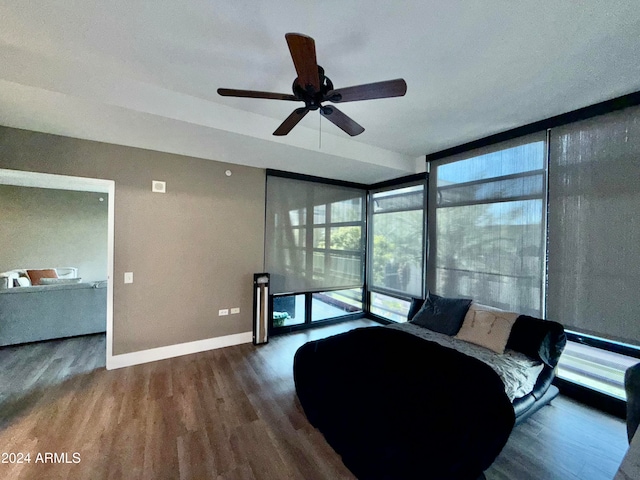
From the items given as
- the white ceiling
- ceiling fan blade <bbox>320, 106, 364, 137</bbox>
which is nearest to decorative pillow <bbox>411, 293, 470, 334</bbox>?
the white ceiling

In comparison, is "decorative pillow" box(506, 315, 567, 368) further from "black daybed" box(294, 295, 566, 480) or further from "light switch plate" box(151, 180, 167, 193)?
"light switch plate" box(151, 180, 167, 193)

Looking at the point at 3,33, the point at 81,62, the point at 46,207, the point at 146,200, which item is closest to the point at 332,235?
the point at 146,200

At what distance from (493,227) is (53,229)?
823 centimetres

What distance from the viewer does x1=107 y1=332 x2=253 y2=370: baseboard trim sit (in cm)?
290

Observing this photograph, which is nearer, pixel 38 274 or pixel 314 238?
pixel 314 238

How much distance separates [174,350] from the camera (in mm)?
3207

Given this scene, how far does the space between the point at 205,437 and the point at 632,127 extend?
454cm

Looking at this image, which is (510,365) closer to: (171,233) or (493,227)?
(493,227)

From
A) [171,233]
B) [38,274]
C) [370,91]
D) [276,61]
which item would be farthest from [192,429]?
[38,274]

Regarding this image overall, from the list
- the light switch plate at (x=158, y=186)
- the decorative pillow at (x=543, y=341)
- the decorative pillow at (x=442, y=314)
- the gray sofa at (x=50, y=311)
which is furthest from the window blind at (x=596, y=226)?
the gray sofa at (x=50, y=311)

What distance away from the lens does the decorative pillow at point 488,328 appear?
7.86ft

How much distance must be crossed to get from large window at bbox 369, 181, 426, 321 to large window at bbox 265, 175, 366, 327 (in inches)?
11.1

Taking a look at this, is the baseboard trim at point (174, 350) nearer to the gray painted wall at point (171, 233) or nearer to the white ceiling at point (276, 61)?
the gray painted wall at point (171, 233)

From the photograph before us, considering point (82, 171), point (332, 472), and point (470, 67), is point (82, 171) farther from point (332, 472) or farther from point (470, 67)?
point (470, 67)
